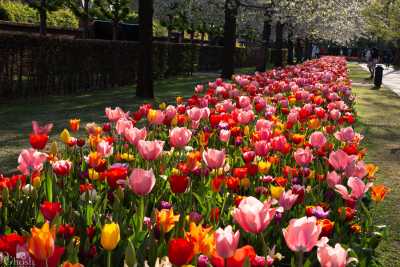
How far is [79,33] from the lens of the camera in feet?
100

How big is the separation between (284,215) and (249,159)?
0.60 m

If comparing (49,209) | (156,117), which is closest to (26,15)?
(156,117)

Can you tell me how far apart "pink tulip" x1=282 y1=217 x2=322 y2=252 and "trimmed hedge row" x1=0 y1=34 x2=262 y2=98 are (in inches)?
479

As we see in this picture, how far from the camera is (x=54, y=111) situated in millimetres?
12305

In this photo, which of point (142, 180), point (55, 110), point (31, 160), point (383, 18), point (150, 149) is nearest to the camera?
point (142, 180)

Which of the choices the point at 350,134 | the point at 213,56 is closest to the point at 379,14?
the point at 213,56

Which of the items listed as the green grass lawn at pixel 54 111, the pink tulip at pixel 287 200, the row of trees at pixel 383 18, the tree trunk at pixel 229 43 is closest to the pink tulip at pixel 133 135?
the pink tulip at pixel 287 200

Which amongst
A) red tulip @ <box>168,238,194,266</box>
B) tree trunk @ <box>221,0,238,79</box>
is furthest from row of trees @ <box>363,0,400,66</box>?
red tulip @ <box>168,238,194,266</box>

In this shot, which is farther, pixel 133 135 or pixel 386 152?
pixel 386 152

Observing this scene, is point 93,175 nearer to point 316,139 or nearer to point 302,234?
point 316,139

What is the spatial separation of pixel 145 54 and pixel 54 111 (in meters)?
4.52

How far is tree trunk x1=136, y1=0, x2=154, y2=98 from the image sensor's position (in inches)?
628

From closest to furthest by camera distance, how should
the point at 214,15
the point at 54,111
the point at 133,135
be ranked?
the point at 133,135, the point at 54,111, the point at 214,15

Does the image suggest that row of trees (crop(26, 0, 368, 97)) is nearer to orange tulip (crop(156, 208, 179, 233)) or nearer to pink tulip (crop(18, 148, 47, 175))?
pink tulip (crop(18, 148, 47, 175))
